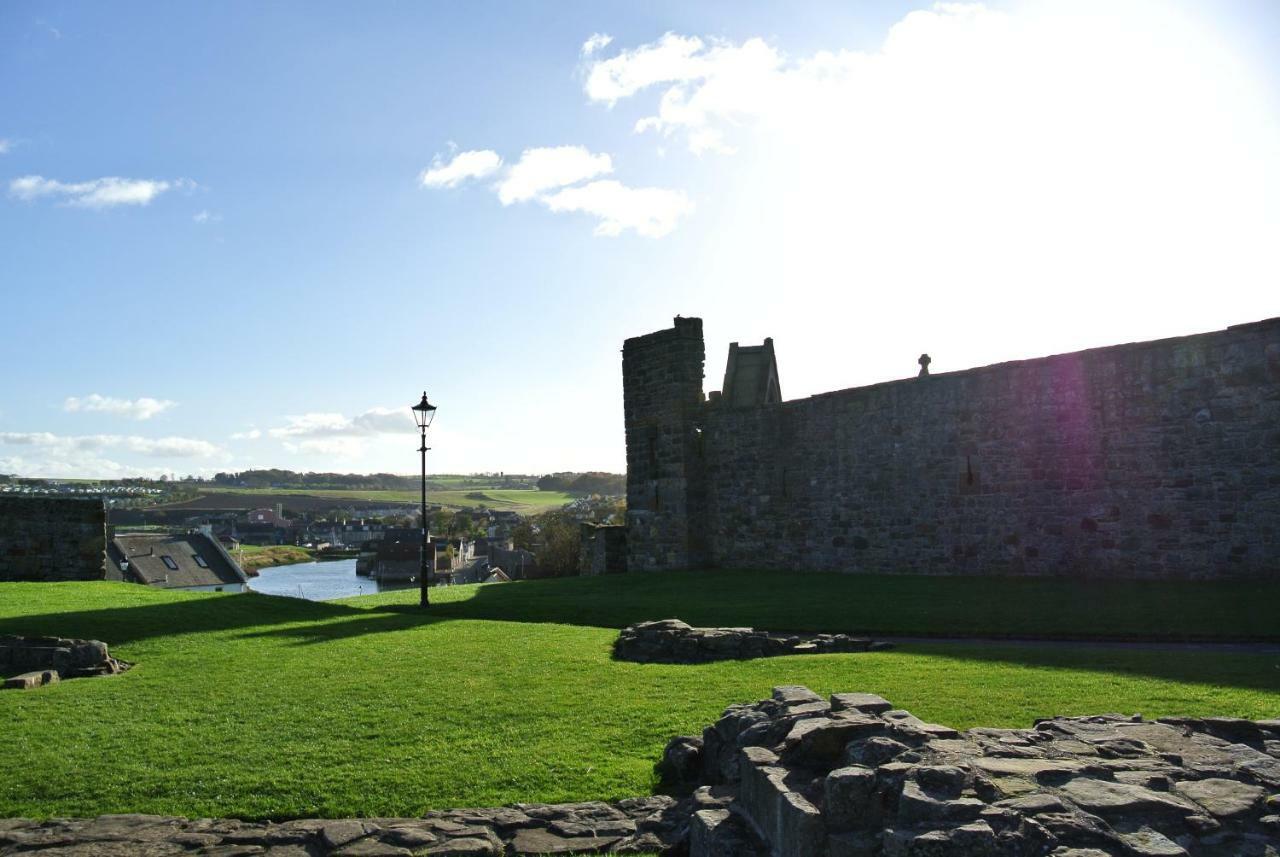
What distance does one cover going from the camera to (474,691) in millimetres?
10852

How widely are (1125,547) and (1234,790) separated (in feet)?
48.4

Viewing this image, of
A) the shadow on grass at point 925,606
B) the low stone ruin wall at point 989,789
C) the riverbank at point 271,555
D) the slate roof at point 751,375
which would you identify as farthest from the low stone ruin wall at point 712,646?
the riverbank at point 271,555

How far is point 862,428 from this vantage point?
2348 centimetres

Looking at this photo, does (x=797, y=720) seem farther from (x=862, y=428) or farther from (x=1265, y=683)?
(x=862, y=428)

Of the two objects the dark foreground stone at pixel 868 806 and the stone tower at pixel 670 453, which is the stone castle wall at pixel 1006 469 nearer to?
the stone tower at pixel 670 453

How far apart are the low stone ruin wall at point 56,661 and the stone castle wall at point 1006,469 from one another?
55.6ft

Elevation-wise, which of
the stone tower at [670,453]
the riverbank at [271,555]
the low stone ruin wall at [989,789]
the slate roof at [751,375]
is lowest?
the riverbank at [271,555]

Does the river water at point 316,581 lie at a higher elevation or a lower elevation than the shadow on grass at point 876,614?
lower

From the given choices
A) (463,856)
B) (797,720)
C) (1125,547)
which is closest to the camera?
(463,856)


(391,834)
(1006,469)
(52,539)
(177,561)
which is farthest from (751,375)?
(177,561)

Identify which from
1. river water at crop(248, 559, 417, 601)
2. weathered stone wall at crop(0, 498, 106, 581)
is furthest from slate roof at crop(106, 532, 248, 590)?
weathered stone wall at crop(0, 498, 106, 581)

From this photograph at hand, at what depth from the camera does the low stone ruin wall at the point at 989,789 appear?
14.9 feet

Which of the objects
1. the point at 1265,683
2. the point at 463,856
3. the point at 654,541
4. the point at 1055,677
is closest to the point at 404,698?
the point at 463,856

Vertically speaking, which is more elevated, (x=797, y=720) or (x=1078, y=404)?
(x=1078, y=404)
